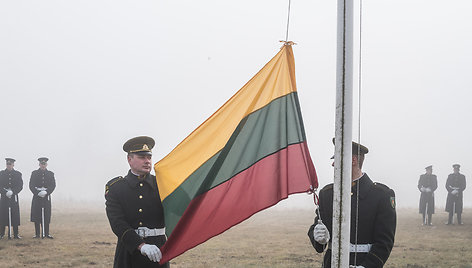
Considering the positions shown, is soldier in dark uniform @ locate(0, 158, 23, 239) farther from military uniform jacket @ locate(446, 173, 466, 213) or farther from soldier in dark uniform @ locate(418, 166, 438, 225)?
military uniform jacket @ locate(446, 173, 466, 213)

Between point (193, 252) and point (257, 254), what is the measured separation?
4.94 feet

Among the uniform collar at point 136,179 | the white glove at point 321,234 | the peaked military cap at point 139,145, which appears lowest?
the white glove at point 321,234

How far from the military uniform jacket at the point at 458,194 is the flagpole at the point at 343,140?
1686 cm

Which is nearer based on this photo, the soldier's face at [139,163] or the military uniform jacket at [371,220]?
the military uniform jacket at [371,220]

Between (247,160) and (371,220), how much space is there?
112cm

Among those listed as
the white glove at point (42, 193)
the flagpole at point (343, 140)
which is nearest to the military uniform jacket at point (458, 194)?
the white glove at point (42, 193)

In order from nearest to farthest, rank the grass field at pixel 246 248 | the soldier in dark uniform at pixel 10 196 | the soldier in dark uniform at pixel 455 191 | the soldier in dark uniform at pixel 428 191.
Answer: the grass field at pixel 246 248, the soldier in dark uniform at pixel 10 196, the soldier in dark uniform at pixel 455 191, the soldier in dark uniform at pixel 428 191

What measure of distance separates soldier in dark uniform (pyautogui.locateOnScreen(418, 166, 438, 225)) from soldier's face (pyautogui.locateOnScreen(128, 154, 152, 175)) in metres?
15.8

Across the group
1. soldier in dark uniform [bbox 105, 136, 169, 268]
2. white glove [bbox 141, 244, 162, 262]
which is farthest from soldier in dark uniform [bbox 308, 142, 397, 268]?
soldier in dark uniform [bbox 105, 136, 169, 268]

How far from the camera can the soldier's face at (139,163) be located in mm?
5043

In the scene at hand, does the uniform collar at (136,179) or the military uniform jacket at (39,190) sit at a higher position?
the uniform collar at (136,179)

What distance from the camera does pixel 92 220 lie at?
20.5 m

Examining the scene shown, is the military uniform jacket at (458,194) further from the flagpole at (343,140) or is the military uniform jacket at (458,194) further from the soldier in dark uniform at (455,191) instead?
the flagpole at (343,140)

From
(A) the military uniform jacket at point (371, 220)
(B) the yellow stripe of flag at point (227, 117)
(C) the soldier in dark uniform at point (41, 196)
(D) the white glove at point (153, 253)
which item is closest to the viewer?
(B) the yellow stripe of flag at point (227, 117)
